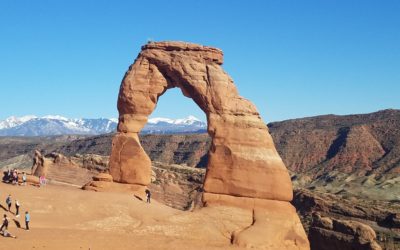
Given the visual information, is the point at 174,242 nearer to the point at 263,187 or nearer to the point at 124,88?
the point at 263,187

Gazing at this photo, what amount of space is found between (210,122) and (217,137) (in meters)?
1.16

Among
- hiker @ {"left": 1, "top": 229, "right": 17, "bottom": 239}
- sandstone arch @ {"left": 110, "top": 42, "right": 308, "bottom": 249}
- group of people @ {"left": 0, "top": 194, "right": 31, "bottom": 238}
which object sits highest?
sandstone arch @ {"left": 110, "top": 42, "right": 308, "bottom": 249}

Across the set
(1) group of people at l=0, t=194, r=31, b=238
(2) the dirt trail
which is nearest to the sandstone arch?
(2) the dirt trail

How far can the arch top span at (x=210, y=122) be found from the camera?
3288 cm

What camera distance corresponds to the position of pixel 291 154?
126 m

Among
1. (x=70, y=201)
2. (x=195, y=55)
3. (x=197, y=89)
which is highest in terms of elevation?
(x=195, y=55)

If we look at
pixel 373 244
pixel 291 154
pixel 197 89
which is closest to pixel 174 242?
pixel 197 89

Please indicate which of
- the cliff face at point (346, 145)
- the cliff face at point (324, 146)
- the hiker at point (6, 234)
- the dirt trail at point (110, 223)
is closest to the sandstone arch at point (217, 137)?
the dirt trail at point (110, 223)

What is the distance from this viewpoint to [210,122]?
1348 inches

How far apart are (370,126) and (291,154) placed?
22051 mm

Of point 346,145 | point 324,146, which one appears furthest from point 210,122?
point 324,146

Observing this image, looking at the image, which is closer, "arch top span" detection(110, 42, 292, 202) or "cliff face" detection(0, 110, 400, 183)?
"arch top span" detection(110, 42, 292, 202)

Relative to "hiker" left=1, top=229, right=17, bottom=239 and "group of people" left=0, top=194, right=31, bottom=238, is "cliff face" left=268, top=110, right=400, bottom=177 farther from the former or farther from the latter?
"hiker" left=1, top=229, right=17, bottom=239

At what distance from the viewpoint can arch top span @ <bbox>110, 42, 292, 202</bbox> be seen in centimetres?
3288
